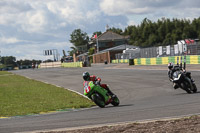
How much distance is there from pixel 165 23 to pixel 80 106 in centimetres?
10722

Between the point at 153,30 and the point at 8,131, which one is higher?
the point at 153,30

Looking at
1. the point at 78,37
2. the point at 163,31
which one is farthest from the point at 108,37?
the point at 78,37

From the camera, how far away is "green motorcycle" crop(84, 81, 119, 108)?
13805 mm

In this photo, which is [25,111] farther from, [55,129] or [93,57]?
[93,57]

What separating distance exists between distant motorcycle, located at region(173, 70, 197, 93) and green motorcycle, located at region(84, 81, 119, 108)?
11.0 ft

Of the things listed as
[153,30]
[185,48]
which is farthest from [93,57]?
[185,48]

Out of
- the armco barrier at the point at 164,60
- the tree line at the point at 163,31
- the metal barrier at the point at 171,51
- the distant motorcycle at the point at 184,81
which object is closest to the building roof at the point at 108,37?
the tree line at the point at 163,31

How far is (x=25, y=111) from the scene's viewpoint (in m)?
13.9

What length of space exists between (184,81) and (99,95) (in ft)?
12.9

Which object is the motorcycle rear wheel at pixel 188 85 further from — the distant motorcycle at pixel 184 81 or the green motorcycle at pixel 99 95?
the green motorcycle at pixel 99 95

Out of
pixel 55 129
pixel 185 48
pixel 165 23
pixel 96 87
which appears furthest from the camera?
pixel 165 23

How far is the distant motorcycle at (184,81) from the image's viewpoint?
51.8 ft

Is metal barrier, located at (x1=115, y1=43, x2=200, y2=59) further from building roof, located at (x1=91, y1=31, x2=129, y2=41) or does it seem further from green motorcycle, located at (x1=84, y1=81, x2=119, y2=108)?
building roof, located at (x1=91, y1=31, x2=129, y2=41)

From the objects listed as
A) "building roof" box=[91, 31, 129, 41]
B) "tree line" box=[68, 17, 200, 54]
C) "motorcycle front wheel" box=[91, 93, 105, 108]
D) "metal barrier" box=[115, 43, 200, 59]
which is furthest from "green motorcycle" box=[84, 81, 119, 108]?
"building roof" box=[91, 31, 129, 41]
